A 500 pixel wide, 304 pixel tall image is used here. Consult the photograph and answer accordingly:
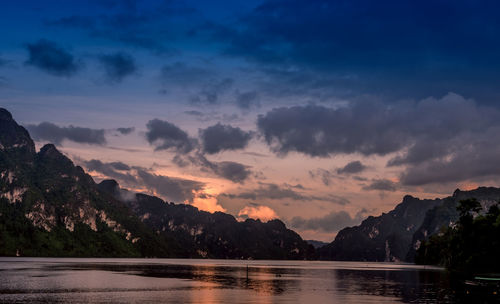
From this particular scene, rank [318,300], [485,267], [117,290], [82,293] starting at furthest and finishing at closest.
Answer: [485,267] → [117,290] → [82,293] → [318,300]

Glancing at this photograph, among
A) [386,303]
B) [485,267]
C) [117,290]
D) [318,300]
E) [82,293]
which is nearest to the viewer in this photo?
[386,303]

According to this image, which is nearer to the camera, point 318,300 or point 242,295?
point 318,300

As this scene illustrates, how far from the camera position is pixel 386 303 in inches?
3511

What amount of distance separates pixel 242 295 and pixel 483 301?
45.3 meters

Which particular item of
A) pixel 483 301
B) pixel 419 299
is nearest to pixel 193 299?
pixel 419 299

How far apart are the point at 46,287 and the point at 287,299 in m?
55.7

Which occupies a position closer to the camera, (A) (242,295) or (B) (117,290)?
(A) (242,295)

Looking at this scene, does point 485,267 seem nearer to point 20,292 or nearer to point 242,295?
point 242,295

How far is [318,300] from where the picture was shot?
95125 mm

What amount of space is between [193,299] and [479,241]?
441 ft

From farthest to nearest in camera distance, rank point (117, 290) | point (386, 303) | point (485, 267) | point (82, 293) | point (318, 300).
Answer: point (485, 267)
point (117, 290)
point (82, 293)
point (318, 300)
point (386, 303)

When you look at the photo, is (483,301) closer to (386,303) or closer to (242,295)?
(386,303)

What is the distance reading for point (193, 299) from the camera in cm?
9369

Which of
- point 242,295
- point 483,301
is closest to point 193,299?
point 242,295
